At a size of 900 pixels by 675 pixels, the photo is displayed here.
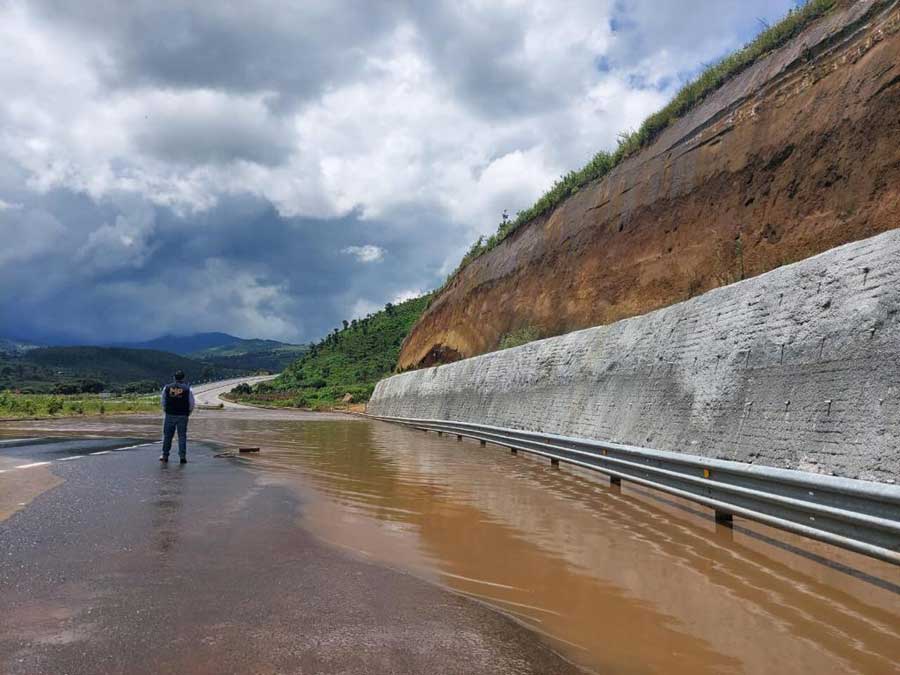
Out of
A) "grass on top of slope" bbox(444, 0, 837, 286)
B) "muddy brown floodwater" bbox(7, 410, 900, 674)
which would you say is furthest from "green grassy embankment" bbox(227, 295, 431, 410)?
"muddy brown floodwater" bbox(7, 410, 900, 674)

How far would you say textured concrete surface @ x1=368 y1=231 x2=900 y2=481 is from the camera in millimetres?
6766

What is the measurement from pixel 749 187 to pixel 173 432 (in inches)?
765

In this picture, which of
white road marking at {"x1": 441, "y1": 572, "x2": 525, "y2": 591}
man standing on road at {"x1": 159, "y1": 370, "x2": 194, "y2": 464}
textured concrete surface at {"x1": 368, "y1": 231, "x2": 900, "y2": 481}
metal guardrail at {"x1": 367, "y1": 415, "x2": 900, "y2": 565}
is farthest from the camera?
man standing on road at {"x1": 159, "y1": 370, "x2": 194, "y2": 464}

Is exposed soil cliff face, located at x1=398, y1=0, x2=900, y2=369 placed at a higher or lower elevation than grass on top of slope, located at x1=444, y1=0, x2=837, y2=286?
lower

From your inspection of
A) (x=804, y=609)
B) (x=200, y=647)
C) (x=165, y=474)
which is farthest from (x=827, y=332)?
(x=165, y=474)

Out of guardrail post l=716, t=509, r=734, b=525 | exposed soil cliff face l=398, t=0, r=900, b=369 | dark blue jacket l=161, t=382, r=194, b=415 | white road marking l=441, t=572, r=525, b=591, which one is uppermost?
exposed soil cliff face l=398, t=0, r=900, b=369

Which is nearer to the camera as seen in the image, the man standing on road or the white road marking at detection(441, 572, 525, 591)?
the white road marking at detection(441, 572, 525, 591)

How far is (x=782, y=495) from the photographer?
6.04 m

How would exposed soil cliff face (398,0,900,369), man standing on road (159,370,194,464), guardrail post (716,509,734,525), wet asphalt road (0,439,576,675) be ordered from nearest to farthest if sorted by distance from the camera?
wet asphalt road (0,439,576,675)
guardrail post (716,509,734,525)
man standing on road (159,370,194,464)
exposed soil cliff face (398,0,900,369)

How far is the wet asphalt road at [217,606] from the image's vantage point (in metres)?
3.34

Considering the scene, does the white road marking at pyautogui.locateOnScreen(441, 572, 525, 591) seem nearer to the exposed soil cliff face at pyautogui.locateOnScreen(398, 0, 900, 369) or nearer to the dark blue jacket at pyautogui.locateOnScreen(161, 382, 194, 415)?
the dark blue jacket at pyautogui.locateOnScreen(161, 382, 194, 415)

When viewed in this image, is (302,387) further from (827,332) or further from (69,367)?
(69,367)

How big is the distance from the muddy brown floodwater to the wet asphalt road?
423 millimetres

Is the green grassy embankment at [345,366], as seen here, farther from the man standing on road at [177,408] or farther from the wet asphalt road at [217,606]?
the wet asphalt road at [217,606]
